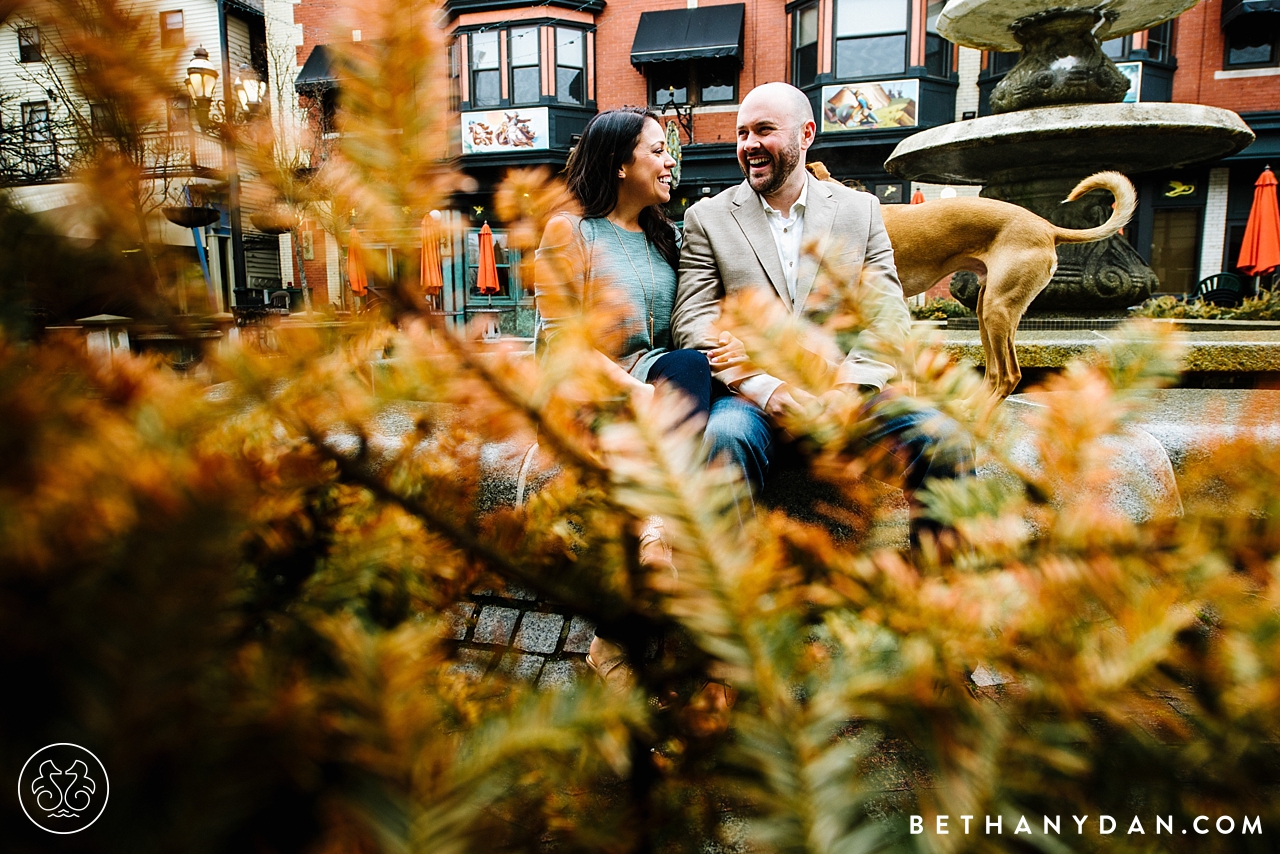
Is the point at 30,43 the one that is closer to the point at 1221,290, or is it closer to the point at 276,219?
the point at 276,219

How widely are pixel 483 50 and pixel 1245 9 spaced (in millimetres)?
15765

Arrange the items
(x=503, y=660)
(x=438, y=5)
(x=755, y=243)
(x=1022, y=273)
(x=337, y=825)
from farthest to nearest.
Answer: (x=1022, y=273)
(x=755, y=243)
(x=503, y=660)
(x=438, y=5)
(x=337, y=825)

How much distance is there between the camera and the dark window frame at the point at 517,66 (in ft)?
60.4

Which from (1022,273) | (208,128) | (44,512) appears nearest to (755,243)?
(1022,273)

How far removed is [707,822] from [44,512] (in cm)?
39

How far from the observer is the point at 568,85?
18.7 meters

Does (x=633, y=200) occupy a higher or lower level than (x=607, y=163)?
lower

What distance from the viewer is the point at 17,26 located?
19.5 inches

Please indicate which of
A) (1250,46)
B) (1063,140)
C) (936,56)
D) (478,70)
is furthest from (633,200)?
(1250,46)

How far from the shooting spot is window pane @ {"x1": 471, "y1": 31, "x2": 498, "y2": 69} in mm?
18781

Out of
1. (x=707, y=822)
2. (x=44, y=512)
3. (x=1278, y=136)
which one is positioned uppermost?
(x=1278, y=136)

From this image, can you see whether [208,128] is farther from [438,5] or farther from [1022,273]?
[1022,273]

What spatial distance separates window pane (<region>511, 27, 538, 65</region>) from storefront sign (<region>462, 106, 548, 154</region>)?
1224 mm

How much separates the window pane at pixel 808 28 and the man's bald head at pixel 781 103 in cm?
1613
